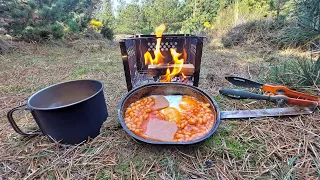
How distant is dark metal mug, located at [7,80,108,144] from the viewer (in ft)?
A: 3.26

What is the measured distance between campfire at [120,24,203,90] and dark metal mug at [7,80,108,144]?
579 mm

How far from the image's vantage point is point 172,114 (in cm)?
128

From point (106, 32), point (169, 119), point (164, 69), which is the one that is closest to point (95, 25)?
point (106, 32)

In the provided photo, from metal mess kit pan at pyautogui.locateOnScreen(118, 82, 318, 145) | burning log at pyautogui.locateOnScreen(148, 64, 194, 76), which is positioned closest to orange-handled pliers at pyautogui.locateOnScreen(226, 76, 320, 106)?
metal mess kit pan at pyautogui.locateOnScreen(118, 82, 318, 145)

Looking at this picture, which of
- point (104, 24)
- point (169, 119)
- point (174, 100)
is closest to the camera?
point (169, 119)

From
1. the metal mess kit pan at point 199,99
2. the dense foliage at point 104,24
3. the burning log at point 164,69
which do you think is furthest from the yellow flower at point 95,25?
the metal mess kit pan at point 199,99

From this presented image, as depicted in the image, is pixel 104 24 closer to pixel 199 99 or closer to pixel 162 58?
pixel 162 58

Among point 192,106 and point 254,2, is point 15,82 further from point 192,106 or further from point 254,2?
point 254,2

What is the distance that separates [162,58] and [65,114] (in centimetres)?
137

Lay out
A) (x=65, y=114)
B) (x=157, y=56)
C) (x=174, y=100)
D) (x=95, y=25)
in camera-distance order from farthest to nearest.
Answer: (x=95, y=25) < (x=157, y=56) < (x=174, y=100) < (x=65, y=114)

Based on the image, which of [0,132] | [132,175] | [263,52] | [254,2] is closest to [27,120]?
[0,132]

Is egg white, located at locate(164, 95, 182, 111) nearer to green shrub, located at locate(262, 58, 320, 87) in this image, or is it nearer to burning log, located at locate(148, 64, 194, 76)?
burning log, located at locate(148, 64, 194, 76)

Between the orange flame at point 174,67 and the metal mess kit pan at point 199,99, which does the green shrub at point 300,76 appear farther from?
the orange flame at point 174,67

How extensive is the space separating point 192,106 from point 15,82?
242 cm
